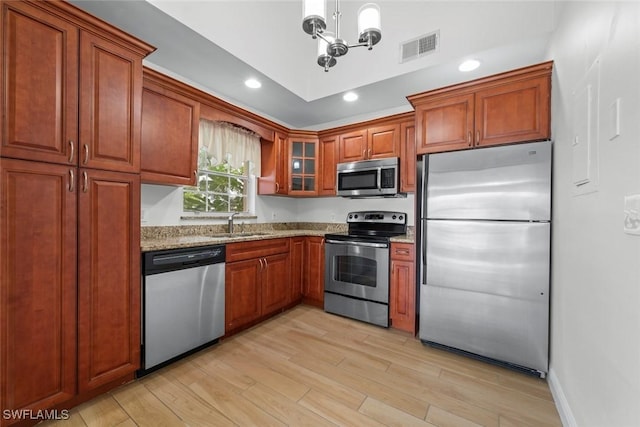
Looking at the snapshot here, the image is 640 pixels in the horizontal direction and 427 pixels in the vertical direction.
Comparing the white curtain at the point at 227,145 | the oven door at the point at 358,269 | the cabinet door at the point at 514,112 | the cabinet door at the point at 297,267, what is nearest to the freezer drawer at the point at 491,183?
the cabinet door at the point at 514,112

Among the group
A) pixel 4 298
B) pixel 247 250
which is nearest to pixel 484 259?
pixel 247 250

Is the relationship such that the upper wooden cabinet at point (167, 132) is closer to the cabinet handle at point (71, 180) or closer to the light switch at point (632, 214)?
the cabinet handle at point (71, 180)

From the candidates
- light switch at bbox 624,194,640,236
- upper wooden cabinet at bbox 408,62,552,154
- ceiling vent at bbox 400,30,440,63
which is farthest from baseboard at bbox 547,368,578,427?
ceiling vent at bbox 400,30,440,63

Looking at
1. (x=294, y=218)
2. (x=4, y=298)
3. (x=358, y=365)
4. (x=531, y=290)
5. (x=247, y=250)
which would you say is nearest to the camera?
(x=4, y=298)

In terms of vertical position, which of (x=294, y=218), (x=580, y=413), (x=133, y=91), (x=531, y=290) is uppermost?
(x=133, y=91)

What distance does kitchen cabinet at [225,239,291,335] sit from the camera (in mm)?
2520

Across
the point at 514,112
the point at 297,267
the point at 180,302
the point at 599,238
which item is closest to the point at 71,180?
the point at 180,302

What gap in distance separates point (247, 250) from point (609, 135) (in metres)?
2.60

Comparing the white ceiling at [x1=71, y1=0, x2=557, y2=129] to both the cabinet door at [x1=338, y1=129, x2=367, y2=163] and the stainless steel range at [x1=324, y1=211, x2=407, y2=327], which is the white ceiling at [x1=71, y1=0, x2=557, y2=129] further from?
the stainless steel range at [x1=324, y1=211, x2=407, y2=327]

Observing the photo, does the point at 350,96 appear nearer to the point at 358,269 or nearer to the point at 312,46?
the point at 312,46

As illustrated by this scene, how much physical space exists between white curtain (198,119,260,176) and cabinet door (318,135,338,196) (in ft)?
2.94

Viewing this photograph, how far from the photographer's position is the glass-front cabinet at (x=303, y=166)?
3.70 m

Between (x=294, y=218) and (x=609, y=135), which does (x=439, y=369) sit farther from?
(x=294, y=218)

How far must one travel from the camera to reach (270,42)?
2.71 metres
